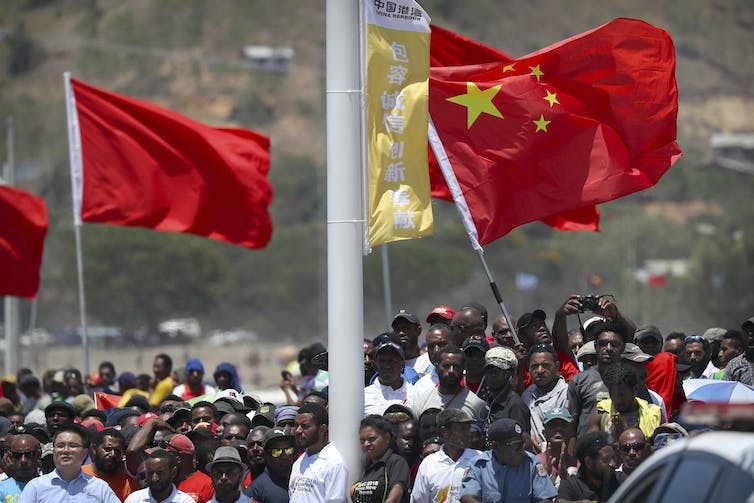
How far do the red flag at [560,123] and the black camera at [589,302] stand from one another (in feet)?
3.12


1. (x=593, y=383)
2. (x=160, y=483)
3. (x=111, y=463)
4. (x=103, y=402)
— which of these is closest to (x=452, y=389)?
(x=593, y=383)

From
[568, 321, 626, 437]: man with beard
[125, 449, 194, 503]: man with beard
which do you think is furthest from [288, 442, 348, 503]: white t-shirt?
[568, 321, 626, 437]: man with beard

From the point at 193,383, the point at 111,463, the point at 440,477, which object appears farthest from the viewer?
the point at 193,383

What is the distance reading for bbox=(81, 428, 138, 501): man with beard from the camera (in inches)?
376

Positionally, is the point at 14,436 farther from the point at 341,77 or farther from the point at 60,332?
the point at 60,332

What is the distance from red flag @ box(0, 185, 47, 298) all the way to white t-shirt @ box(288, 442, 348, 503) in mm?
9082

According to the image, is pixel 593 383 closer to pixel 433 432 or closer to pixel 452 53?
pixel 433 432

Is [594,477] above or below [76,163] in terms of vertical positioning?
below

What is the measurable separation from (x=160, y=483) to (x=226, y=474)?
397 millimetres

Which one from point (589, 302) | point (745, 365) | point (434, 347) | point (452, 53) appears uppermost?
point (452, 53)

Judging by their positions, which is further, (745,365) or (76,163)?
(76,163)

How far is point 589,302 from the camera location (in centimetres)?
1009

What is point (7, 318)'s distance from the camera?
80.2ft

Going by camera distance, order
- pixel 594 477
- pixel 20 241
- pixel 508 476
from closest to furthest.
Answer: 1. pixel 508 476
2. pixel 594 477
3. pixel 20 241
